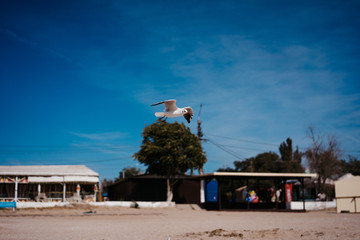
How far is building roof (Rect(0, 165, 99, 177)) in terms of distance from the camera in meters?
35.6

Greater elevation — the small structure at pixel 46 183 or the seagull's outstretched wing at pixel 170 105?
the seagull's outstretched wing at pixel 170 105

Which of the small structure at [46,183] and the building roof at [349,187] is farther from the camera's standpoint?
the small structure at [46,183]

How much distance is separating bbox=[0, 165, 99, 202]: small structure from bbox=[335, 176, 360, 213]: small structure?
22.0 m

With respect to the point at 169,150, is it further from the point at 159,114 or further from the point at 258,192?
the point at 159,114

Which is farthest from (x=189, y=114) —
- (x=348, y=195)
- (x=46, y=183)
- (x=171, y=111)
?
(x=46, y=183)

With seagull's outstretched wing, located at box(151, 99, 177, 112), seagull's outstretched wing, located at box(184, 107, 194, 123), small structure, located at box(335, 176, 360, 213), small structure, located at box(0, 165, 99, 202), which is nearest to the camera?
seagull's outstretched wing, located at box(151, 99, 177, 112)

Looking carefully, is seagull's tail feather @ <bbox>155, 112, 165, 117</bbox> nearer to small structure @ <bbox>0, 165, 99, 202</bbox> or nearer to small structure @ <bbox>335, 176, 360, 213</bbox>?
small structure @ <bbox>335, 176, 360, 213</bbox>

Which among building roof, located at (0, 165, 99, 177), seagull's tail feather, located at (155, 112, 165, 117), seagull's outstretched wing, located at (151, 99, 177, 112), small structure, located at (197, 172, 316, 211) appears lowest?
small structure, located at (197, 172, 316, 211)

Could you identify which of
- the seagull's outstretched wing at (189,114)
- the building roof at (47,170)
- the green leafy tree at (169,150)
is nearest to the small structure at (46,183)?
the building roof at (47,170)

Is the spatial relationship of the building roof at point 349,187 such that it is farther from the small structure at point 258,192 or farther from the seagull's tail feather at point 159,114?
the seagull's tail feather at point 159,114

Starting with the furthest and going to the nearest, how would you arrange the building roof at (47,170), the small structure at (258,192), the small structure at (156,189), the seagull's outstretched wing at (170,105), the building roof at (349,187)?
the small structure at (156,189) → the building roof at (47,170) → the small structure at (258,192) → the building roof at (349,187) → the seagull's outstretched wing at (170,105)

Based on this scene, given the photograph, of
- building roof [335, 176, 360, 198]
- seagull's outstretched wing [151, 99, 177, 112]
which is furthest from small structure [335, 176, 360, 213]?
seagull's outstretched wing [151, 99, 177, 112]

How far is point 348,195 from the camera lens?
1131 inches

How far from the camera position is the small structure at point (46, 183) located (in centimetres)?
3531
